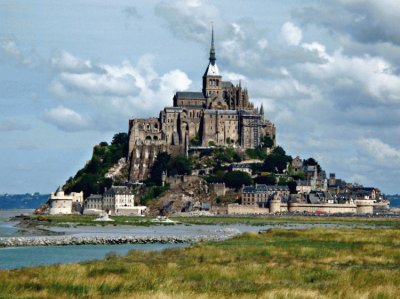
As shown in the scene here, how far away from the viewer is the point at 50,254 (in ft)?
199

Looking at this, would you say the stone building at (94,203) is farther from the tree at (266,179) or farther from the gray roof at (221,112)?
the tree at (266,179)

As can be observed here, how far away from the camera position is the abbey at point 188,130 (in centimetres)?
18205

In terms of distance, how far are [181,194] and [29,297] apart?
471 feet

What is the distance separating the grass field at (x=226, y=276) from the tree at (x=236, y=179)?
399 ft

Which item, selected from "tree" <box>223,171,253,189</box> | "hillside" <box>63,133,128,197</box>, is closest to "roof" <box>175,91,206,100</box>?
"hillside" <box>63,133,128,197</box>

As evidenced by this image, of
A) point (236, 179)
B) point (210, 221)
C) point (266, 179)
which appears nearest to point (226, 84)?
point (266, 179)

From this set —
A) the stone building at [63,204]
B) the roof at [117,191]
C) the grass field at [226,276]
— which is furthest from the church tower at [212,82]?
the grass field at [226,276]

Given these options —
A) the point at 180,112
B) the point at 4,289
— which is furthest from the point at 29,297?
the point at 180,112

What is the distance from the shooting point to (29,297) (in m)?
28.5

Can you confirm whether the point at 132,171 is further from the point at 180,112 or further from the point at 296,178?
the point at 296,178

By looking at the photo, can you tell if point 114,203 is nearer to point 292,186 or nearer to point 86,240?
point 292,186

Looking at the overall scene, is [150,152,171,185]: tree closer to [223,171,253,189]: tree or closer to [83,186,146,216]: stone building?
[83,186,146,216]: stone building

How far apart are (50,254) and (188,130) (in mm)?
124435

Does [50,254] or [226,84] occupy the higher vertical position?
[226,84]
